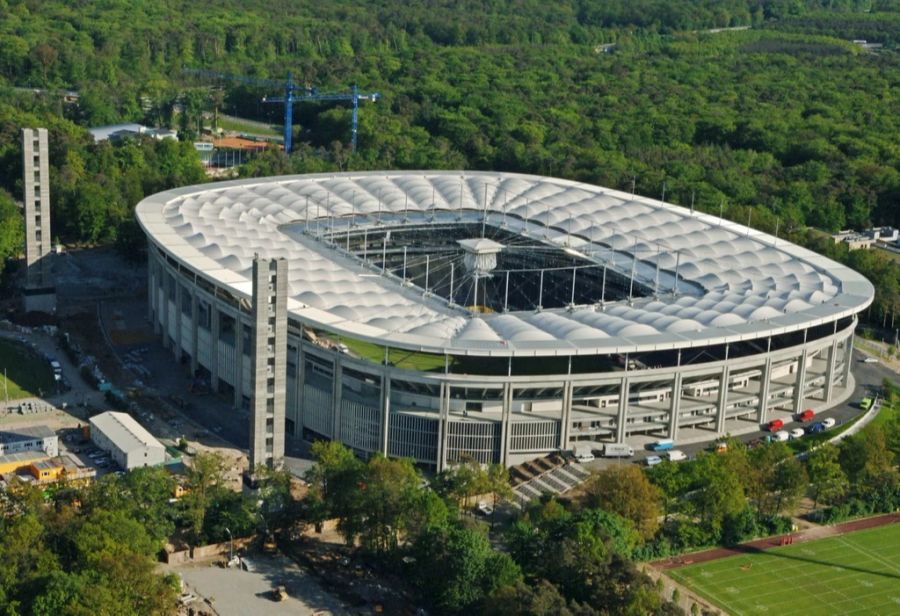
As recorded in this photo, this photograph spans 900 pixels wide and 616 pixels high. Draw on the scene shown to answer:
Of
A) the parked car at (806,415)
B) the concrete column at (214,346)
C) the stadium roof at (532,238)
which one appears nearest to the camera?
the stadium roof at (532,238)

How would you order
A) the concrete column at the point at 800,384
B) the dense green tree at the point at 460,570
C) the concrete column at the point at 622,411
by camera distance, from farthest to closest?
the concrete column at the point at 800,384 < the concrete column at the point at 622,411 < the dense green tree at the point at 460,570

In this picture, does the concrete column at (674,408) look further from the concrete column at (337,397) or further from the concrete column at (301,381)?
the concrete column at (301,381)

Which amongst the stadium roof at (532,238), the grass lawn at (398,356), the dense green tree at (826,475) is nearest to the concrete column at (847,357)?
the stadium roof at (532,238)

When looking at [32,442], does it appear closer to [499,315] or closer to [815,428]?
[499,315]

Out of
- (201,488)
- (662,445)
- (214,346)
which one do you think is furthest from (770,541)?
(214,346)

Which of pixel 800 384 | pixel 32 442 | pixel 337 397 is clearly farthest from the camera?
pixel 800 384

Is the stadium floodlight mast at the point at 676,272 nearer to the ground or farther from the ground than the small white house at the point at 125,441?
farther from the ground

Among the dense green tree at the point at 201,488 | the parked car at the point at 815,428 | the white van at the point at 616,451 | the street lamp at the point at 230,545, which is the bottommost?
the street lamp at the point at 230,545

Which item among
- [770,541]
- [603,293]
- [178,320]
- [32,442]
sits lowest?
[770,541]
